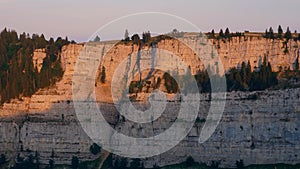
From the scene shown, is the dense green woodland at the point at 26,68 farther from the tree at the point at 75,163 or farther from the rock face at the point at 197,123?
the tree at the point at 75,163

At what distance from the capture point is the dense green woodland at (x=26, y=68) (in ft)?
288

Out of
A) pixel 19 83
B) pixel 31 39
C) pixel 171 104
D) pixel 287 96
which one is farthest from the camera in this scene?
pixel 31 39

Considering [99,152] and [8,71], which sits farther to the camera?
[8,71]

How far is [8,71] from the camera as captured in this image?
89.7 metres

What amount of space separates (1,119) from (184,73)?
15.3 metres

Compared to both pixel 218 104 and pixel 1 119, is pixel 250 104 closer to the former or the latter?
pixel 218 104

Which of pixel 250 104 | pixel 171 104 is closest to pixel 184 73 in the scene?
pixel 171 104

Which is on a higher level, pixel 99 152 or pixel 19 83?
pixel 19 83

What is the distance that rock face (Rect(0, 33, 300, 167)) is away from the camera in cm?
7556

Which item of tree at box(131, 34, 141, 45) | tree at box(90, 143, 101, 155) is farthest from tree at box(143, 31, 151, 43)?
tree at box(90, 143, 101, 155)

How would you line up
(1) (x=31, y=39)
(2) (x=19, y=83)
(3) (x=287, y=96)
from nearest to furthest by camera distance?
(3) (x=287, y=96) → (2) (x=19, y=83) → (1) (x=31, y=39)

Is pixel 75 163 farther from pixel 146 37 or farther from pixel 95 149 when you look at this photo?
pixel 146 37

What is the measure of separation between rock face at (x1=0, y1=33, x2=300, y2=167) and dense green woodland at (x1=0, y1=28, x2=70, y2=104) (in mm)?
714

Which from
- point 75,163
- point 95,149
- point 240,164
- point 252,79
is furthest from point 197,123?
point 75,163
